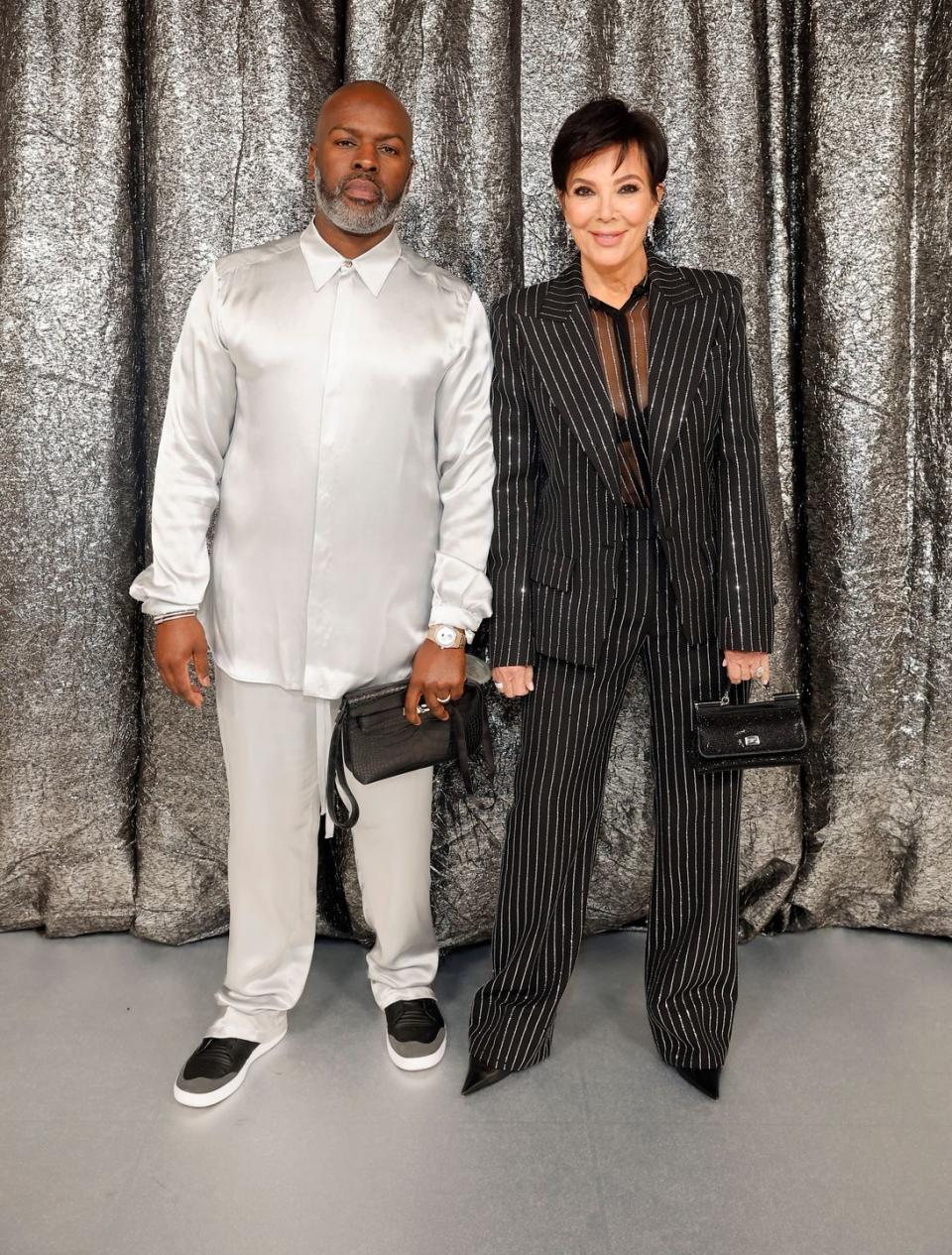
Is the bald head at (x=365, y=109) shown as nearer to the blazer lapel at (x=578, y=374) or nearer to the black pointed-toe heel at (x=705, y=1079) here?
the blazer lapel at (x=578, y=374)

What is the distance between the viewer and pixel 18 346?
8.20ft

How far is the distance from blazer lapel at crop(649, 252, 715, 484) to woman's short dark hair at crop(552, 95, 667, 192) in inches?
8.7

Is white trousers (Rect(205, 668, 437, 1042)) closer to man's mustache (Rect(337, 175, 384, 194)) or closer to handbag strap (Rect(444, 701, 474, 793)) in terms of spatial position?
handbag strap (Rect(444, 701, 474, 793))

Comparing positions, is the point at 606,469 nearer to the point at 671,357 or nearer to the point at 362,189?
the point at 671,357

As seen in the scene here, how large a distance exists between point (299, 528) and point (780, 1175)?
148 cm

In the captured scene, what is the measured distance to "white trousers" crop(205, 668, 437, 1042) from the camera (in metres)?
2.20

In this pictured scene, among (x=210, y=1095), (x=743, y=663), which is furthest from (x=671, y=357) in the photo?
(x=210, y=1095)

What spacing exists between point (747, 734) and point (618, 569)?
0.40 meters

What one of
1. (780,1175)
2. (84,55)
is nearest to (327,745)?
(780,1175)

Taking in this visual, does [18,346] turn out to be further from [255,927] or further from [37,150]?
[255,927]

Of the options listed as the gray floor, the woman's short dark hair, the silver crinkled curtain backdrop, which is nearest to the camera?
the gray floor

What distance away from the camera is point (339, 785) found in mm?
2326

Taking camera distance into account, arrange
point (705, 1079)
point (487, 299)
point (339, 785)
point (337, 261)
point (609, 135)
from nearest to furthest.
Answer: point (609, 135) → point (337, 261) → point (705, 1079) → point (339, 785) → point (487, 299)

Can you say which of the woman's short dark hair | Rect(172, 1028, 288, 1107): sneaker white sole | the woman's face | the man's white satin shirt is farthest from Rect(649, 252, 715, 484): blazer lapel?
Rect(172, 1028, 288, 1107): sneaker white sole
